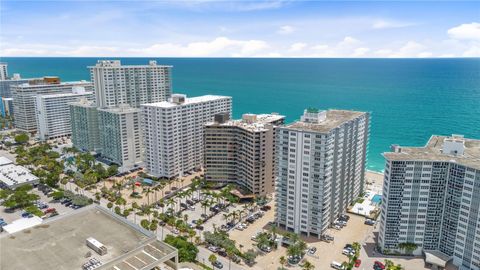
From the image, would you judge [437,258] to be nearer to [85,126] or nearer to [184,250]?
[184,250]

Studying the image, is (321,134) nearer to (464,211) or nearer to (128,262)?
(464,211)

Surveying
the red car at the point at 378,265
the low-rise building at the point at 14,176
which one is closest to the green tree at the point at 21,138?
the low-rise building at the point at 14,176

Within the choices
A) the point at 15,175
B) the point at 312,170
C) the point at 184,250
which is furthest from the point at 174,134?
the point at 15,175

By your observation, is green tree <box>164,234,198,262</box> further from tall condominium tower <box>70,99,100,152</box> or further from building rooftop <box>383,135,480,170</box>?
tall condominium tower <box>70,99,100,152</box>

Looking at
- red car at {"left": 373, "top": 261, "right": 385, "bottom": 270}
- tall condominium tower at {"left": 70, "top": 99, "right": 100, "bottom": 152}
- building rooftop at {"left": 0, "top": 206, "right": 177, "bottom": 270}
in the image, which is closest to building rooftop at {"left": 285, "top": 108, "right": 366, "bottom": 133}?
red car at {"left": 373, "top": 261, "right": 385, "bottom": 270}

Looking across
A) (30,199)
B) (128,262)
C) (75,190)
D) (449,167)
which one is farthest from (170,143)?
(449,167)
